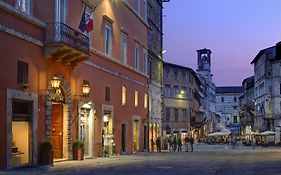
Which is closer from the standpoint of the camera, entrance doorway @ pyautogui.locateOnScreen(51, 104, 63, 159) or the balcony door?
the balcony door

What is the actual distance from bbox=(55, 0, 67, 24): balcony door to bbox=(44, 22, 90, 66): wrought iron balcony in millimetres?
1266

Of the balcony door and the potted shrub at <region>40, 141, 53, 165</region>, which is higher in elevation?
the balcony door

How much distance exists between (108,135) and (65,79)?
363 inches

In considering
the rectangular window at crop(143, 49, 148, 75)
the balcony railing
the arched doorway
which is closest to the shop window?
the balcony railing

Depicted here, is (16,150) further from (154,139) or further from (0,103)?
(154,139)

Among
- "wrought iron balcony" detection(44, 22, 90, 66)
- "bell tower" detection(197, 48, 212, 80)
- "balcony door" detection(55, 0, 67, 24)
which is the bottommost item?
"wrought iron balcony" detection(44, 22, 90, 66)

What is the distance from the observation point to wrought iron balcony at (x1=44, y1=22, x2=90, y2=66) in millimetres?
27312

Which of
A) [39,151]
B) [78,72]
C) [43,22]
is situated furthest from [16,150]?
[78,72]

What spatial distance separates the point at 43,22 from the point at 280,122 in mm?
74937

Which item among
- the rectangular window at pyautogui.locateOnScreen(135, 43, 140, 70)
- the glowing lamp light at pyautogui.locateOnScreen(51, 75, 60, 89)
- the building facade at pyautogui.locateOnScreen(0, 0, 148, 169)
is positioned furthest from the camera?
the rectangular window at pyautogui.locateOnScreen(135, 43, 140, 70)

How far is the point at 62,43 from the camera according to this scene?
27.2 meters

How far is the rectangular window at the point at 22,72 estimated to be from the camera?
24.9 meters

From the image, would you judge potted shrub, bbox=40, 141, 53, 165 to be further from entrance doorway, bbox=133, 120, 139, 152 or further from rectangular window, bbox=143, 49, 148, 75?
rectangular window, bbox=143, 49, 148, 75

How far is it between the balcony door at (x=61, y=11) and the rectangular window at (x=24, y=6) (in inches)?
130
